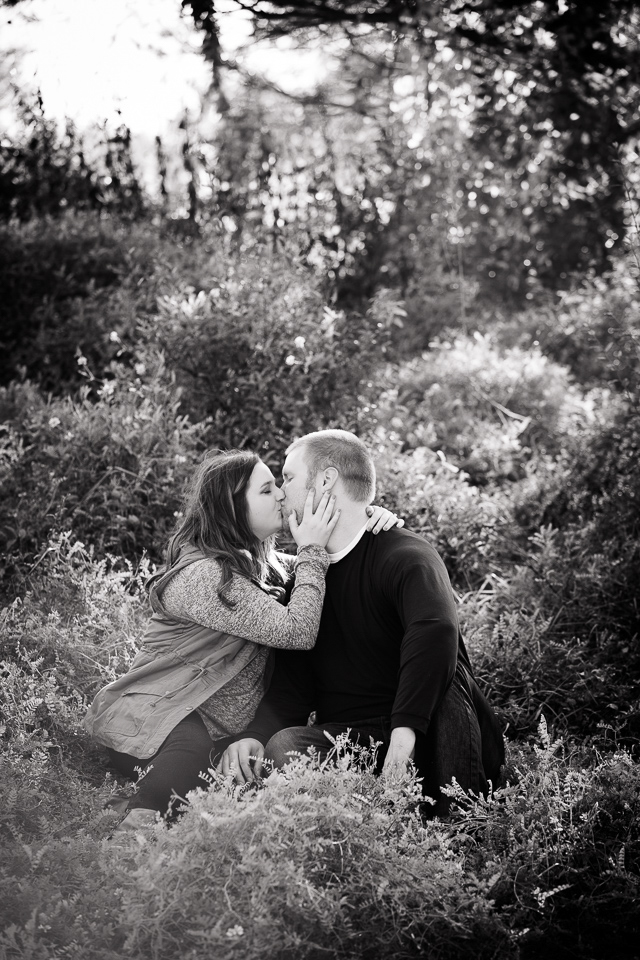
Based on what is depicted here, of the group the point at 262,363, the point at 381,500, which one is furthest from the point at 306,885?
the point at 262,363

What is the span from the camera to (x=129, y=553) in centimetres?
462

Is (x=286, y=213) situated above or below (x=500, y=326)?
above

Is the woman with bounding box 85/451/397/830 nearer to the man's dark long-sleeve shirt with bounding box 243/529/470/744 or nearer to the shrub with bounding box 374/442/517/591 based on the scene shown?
the man's dark long-sleeve shirt with bounding box 243/529/470/744

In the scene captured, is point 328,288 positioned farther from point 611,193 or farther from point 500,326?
point 611,193

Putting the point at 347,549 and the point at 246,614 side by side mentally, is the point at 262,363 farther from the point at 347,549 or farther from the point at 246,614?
the point at 246,614

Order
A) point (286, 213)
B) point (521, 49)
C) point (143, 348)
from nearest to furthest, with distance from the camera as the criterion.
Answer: point (143, 348) < point (286, 213) < point (521, 49)

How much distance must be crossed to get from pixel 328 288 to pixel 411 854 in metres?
5.12

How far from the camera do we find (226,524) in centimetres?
326

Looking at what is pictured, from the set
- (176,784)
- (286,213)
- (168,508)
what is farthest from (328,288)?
(176,784)

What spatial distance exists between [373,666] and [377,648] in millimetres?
66

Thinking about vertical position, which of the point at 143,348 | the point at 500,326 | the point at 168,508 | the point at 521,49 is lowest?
the point at 500,326

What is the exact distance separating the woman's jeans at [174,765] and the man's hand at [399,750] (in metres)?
0.61

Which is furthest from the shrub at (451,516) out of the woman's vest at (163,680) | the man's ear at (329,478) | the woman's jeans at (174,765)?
the woman's jeans at (174,765)

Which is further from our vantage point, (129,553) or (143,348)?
(143,348)
